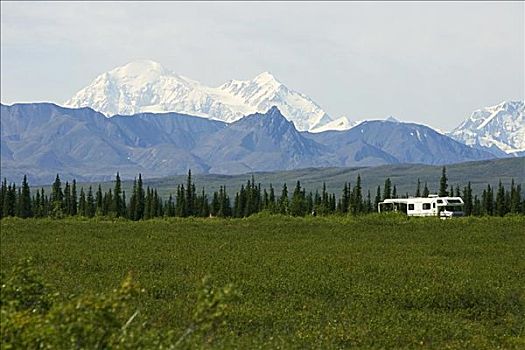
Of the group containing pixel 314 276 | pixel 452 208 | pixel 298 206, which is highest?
pixel 452 208

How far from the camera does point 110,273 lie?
30.4 m

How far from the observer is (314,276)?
3019 cm

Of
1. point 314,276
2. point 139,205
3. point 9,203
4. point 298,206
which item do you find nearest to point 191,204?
point 139,205

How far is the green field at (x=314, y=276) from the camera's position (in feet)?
72.4

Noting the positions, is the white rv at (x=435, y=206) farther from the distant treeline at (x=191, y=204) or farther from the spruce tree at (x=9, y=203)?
the spruce tree at (x=9, y=203)

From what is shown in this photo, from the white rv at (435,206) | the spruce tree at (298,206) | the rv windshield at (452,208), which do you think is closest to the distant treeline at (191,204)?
the spruce tree at (298,206)

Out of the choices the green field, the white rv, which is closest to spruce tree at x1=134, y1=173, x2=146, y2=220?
the white rv

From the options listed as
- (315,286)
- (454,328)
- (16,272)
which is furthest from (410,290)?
(16,272)

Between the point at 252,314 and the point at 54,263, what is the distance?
12.0 m

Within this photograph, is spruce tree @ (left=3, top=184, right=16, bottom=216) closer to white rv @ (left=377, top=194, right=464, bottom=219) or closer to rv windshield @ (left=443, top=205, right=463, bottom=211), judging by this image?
white rv @ (left=377, top=194, right=464, bottom=219)

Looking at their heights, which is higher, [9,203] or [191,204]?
[9,203]

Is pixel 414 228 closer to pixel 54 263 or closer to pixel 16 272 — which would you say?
pixel 54 263

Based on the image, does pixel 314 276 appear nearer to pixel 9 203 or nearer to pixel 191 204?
pixel 191 204

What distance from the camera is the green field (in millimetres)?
22062
